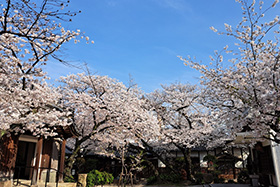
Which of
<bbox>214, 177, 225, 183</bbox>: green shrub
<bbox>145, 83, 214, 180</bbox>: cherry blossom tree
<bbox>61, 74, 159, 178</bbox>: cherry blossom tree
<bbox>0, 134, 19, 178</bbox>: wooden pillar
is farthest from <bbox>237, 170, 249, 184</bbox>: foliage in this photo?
<bbox>0, 134, 19, 178</bbox>: wooden pillar

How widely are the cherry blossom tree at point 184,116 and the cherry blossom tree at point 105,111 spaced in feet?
8.02

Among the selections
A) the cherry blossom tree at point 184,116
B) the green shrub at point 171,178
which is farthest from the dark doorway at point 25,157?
the green shrub at point 171,178

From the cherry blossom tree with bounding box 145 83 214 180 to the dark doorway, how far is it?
Result: 29.3ft

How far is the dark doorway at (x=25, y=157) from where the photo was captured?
12.9m

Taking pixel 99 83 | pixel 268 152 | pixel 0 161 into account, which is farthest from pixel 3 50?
pixel 268 152

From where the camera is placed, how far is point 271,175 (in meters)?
12.3

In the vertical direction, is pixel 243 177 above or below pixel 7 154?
below

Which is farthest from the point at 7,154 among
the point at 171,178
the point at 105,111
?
the point at 171,178

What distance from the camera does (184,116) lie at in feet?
60.7

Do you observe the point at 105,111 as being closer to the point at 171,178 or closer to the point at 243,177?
the point at 171,178

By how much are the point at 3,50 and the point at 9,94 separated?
1860 mm

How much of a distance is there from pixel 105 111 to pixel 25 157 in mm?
5191

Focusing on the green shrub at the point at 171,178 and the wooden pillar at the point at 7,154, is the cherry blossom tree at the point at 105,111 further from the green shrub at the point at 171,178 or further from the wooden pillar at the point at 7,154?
the green shrub at the point at 171,178

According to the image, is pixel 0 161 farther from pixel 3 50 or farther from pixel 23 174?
pixel 3 50
